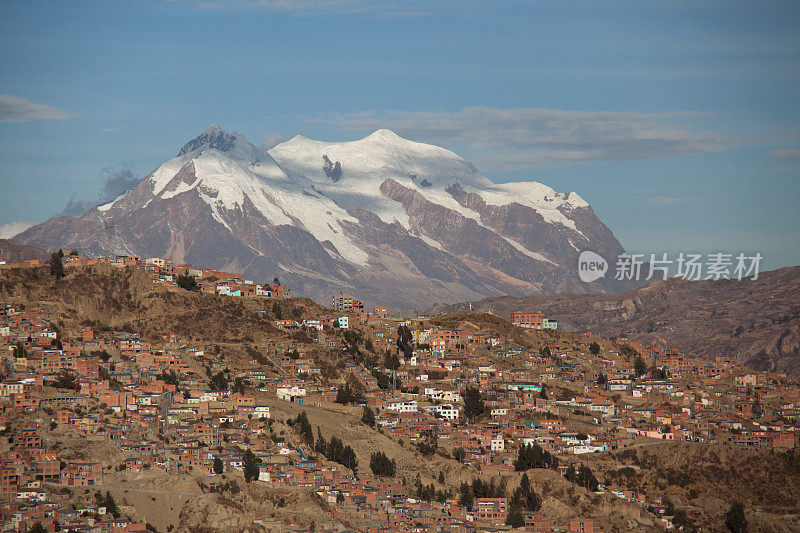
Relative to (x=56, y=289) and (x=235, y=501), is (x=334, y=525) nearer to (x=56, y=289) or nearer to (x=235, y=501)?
(x=235, y=501)

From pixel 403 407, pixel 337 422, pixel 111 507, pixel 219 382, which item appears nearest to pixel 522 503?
pixel 337 422

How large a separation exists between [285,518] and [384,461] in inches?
489

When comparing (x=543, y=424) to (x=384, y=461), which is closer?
(x=384, y=461)

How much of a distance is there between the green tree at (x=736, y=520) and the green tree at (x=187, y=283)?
5503cm

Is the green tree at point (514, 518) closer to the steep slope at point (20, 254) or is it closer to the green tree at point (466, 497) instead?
the green tree at point (466, 497)

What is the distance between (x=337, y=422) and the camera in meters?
97.9

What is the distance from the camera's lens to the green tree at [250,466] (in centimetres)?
8391

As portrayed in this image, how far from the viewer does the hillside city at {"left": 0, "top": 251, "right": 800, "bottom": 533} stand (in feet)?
268

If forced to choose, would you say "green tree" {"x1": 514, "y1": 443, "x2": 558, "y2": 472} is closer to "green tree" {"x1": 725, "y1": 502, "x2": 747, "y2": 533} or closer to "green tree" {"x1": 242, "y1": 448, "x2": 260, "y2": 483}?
"green tree" {"x1": 725, "y1": 502, "x2": 747, "y2": 533}

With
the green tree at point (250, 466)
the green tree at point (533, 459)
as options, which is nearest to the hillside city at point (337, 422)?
the green tree at point (533, 459)

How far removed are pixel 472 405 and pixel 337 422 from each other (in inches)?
504

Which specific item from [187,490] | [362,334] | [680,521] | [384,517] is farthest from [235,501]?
[362,334]

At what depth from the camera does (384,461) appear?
9156 cm

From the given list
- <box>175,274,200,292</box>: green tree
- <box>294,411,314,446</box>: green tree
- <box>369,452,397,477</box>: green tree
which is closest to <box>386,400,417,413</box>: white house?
<box>294,411,314,446</box>: green tree
